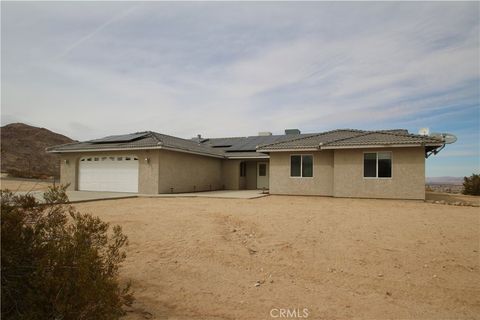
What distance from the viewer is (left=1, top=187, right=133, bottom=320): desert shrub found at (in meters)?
2.80

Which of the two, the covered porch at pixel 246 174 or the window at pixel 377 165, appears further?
the covered porch at pixel 246 174

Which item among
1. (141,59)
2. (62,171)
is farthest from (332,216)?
(62,171)

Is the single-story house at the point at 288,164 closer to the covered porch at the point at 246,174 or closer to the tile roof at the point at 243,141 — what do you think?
the covered porch at the point at 246,174

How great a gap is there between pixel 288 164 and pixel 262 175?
7.10 metres

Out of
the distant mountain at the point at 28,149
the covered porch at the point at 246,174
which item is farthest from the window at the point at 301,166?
the distant mountain at the point at 28,149

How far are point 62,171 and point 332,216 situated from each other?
20.3 m

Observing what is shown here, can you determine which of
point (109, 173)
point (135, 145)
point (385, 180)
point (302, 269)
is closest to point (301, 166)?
point (385, 180)

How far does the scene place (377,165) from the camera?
1647cm

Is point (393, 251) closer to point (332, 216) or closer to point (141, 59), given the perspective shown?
point (332, 216)

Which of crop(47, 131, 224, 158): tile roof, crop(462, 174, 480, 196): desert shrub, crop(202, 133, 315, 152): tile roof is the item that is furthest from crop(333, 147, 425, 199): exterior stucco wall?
crop(462, 174, 480, 196): desert shrub

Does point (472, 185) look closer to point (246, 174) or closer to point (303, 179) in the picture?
point (303, 179)

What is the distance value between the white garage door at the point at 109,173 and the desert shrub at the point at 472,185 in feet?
84.9

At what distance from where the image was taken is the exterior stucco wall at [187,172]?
19209 millimetres

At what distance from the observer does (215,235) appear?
734cm
